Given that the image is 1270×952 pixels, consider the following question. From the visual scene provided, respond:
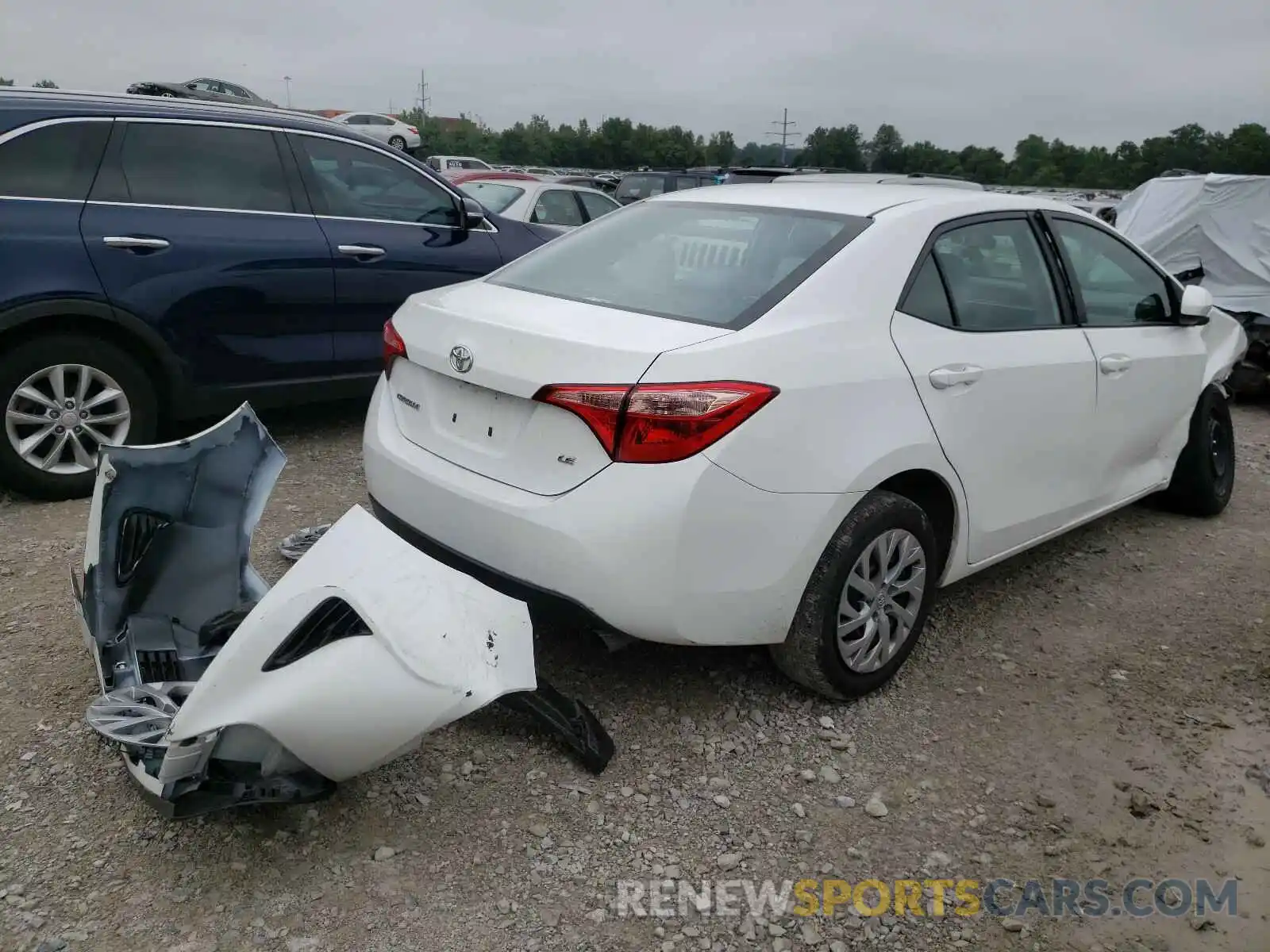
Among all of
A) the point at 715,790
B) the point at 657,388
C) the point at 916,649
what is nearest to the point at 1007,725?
the point at 916,649

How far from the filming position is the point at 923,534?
3289mm

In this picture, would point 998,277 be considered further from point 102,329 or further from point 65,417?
point 65,417

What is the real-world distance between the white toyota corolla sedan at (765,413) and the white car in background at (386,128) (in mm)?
29469

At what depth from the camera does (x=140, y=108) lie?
490cm

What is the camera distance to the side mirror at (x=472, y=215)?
6.12 metres

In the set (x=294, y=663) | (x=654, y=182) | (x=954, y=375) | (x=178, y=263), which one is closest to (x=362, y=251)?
(x=178, y=263)

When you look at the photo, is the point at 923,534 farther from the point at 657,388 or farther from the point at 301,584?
the point at 301,584

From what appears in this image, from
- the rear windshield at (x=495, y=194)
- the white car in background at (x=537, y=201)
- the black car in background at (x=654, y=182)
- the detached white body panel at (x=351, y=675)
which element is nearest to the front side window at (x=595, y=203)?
the white car in background at (x=537, y=201)

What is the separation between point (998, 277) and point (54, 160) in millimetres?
4003

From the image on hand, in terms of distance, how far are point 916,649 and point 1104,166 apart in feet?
192

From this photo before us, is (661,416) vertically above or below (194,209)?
below

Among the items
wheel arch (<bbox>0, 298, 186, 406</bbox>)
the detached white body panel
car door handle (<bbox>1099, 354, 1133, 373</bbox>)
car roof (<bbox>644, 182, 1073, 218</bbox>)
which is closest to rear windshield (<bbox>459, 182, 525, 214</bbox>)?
wheel arch (<bbox>0, 298, 186, 406</bbox>)

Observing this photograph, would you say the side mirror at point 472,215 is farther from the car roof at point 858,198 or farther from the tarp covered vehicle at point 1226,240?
the tarp covered vehicle at point 1226,240

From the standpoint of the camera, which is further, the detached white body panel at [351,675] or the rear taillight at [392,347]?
the rear taillight at [392,347]
